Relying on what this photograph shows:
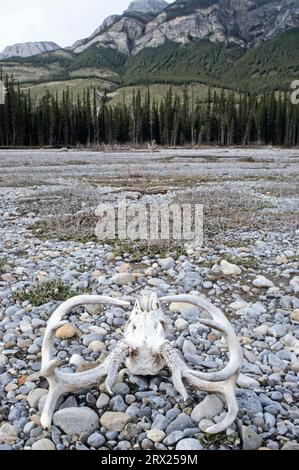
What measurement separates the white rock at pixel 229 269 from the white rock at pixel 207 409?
12.8 ft

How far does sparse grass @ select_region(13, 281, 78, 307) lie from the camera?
6.40 meters

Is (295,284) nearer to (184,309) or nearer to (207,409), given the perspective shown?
(184,309)

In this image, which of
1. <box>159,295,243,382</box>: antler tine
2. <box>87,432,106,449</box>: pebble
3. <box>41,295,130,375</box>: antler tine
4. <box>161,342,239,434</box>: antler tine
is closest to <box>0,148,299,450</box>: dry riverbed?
<box>87,432,106,449</box>: pebble

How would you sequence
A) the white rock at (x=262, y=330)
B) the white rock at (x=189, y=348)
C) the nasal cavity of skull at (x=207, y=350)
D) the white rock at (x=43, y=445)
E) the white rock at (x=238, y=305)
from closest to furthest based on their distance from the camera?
the white rock at (x=43, y=445) → the nasal cavity of skull at (x=207, y=350) → the white rock at (x=189, y=348) → the white rock at (x=262, y=330) → the white rock at (x=238, y=305)

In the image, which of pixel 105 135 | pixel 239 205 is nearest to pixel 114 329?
pixel 239 205

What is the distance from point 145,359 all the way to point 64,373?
79 cm

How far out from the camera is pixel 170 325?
565cm

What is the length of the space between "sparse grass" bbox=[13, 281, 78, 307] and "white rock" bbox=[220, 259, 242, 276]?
2732mm

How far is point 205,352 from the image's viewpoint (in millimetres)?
5027

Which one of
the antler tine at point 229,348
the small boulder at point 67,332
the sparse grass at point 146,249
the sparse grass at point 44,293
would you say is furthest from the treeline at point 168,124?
the antler tine at point 229,348

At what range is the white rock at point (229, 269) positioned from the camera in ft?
25.3

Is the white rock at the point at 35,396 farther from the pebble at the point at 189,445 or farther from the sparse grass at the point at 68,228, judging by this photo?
the sparse grass at the point at 68,228

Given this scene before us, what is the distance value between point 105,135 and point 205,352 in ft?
281
